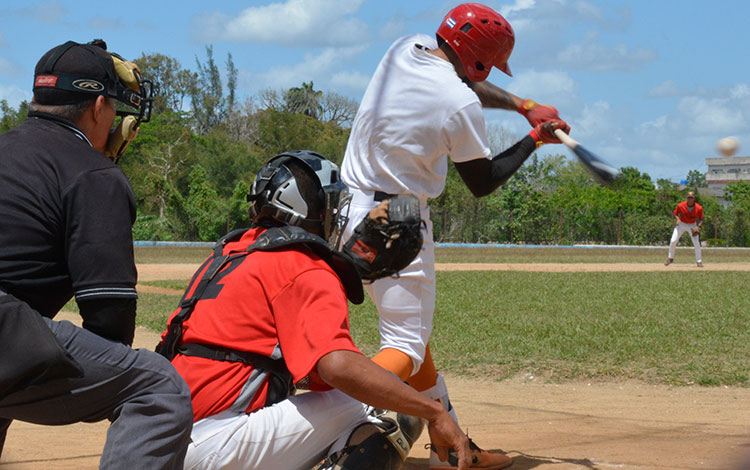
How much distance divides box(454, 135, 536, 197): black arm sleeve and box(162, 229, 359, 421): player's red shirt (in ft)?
4.16

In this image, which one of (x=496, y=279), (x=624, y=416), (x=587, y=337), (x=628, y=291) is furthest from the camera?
(x=496, y=279)

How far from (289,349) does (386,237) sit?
2.28 feet

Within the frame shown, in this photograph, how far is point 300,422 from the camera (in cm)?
296

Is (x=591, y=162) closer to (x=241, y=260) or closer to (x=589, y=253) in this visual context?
(x=241, y=260)

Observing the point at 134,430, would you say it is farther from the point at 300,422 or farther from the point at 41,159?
the point at 41,159

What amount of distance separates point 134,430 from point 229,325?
0.49 metres

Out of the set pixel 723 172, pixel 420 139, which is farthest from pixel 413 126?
pixel 723 172

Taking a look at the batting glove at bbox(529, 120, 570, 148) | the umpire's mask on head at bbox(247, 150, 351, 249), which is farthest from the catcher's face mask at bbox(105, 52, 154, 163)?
the batting glove at bbox(529, 120, 570, 148)

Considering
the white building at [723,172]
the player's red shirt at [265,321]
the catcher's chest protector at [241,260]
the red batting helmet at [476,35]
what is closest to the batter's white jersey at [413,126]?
the red batting helmet at [476,35]

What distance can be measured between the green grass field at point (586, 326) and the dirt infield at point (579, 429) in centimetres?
48

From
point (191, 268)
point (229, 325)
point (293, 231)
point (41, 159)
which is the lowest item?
point (191, 268)

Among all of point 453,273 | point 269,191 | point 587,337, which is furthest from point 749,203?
point 269,191

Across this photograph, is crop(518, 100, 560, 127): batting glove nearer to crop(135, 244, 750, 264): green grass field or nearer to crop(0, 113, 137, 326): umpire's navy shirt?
crop(0, 113, 137, 326): umpire's navy shirt

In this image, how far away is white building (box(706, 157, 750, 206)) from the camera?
53.2 m
